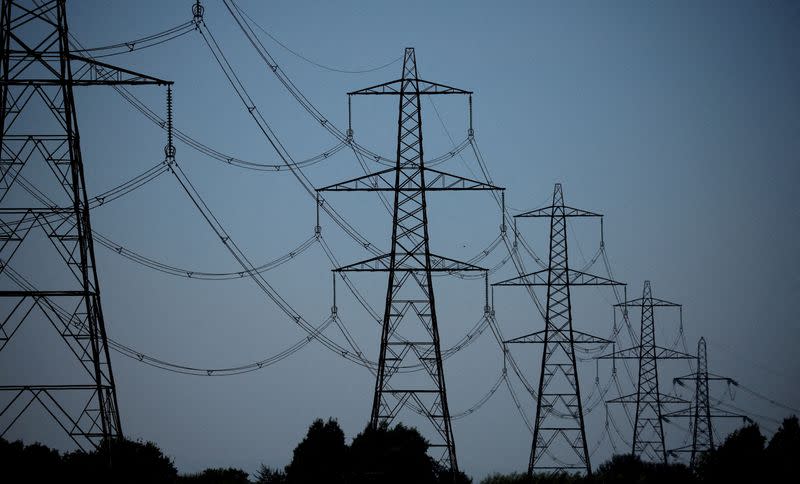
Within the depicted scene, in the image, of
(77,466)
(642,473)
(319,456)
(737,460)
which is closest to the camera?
(77,466)

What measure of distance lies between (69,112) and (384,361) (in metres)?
17.2

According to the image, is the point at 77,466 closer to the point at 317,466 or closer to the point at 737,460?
the point at 317,466

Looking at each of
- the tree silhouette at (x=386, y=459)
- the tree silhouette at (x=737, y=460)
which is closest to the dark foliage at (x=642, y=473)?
the tree silhouette at (x=737, y=460)

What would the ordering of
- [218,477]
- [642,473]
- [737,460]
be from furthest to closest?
[642,473] → [737,460] → [218,477]

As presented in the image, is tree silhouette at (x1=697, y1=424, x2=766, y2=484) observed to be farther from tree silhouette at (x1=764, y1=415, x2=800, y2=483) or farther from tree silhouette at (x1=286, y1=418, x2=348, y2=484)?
tree silhouette at (x1=286, y1=418, x2=348, y2=484)

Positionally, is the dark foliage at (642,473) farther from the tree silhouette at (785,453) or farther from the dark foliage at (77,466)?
the dark foliage at (77,466)

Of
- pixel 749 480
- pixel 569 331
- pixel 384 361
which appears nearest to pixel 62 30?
pixel 384 361

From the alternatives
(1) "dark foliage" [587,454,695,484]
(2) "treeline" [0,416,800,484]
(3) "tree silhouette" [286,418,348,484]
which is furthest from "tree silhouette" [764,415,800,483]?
(3) "tree silhouette" [286,418,348,484]

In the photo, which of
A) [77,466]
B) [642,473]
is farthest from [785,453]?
[77,466]

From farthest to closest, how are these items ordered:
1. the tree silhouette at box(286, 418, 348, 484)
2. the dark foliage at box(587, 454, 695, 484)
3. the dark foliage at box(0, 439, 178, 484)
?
the dark foliage at box(587, 454, 695, 484) → the tree silhouette at box(286, 418, 348, 484) → the dark foliage at box(0, 439, 178, 484)

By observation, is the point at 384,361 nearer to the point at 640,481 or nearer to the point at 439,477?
the point at 439,477

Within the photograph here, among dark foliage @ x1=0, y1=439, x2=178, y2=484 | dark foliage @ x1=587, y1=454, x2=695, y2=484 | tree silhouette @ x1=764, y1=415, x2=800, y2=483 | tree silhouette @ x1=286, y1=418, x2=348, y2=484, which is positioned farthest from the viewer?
dark foliage @ x1=587, y1=454, x2=695, y2=484

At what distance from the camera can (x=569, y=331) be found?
5966 cm

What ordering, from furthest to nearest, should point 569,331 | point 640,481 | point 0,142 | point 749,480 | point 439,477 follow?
point 640,481 < point 749,480 < point 569,331 < point 439,477 < point 0,142
